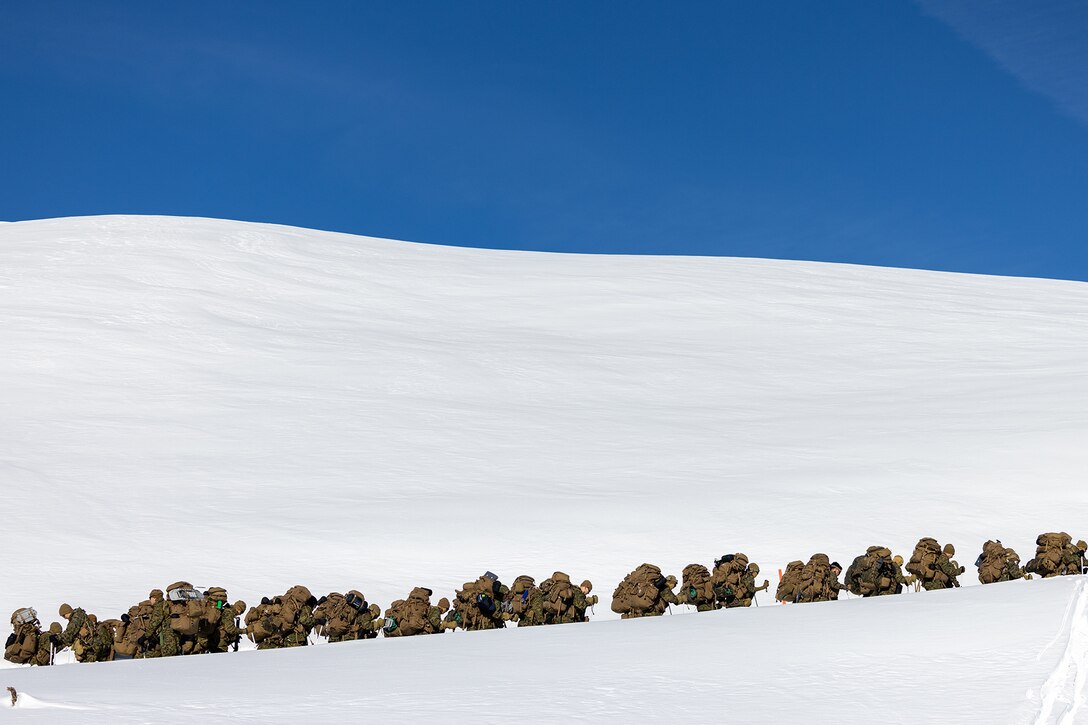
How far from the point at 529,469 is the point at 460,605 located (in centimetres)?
521

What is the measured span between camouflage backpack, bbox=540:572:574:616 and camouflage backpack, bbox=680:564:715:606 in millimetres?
970

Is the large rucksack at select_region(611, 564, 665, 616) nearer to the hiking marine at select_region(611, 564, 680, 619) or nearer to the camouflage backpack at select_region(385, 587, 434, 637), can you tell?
the hiking marine at select_region(611, 564, 680, 619)

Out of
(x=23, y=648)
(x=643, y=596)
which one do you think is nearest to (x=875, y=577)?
(x=643, y=596)

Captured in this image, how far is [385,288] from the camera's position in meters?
28.7

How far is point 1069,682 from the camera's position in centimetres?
567

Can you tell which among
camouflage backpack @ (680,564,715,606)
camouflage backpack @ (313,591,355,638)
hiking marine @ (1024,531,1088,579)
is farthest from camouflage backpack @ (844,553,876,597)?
camouflage backpack @ (313,591,355,638)

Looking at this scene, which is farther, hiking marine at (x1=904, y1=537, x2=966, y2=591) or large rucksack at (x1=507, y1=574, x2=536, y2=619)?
hiking marine at (x1=904, y1=537, x2=966, y2=591)

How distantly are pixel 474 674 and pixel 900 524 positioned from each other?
21.6ft

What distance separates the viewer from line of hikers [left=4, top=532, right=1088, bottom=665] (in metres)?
8.37

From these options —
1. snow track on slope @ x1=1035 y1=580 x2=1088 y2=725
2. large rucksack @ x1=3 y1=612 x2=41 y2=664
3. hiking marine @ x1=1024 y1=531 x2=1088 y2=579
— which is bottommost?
snow track on slope @ x1=1035 y1=580 x2=1088 y2=725

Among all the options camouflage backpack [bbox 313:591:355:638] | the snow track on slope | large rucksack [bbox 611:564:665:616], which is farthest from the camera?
large rucksack [bbox 611:564:665:616]

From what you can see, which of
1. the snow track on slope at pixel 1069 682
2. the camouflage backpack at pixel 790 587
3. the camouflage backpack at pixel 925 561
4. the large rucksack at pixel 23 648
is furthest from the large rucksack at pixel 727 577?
the large rucksack at pixel 23 648

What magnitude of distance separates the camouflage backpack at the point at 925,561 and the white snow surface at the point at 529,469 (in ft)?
2.63

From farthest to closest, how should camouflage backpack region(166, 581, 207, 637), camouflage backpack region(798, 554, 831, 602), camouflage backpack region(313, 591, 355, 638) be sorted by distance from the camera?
camouflage backpack region(798, 554, 831, 602), camouflage backpack region(313, 591, 355, 638), camouflage backpack region(166, 581, 207, 637)
